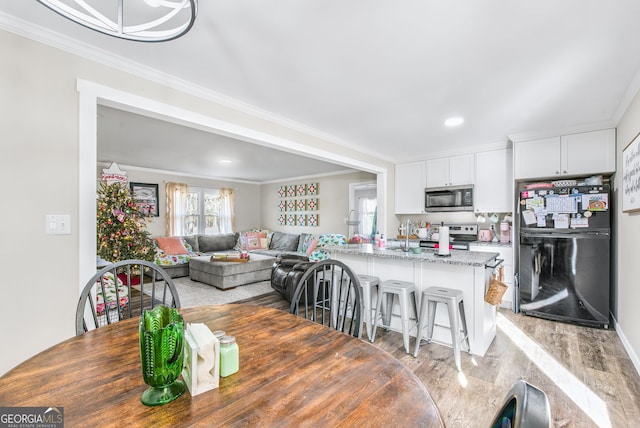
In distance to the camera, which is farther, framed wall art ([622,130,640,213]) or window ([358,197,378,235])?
window ([358,197,378,235])

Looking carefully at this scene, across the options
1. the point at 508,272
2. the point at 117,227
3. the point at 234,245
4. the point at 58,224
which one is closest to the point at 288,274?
the point at 117,227

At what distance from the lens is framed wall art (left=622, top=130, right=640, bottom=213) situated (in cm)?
239

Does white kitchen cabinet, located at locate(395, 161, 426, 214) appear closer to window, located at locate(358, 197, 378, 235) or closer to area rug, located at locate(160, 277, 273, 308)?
window, located at locate(358, 197, 378, 235)

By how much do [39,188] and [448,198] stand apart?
4.74 meters

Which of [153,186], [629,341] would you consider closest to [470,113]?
[629,341]

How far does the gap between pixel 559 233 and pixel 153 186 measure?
7.16m

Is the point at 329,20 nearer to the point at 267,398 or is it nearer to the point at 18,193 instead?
the point at 267,398

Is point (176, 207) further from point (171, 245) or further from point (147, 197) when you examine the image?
point (171, 245)

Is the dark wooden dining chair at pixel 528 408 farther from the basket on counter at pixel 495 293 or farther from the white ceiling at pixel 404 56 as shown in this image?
the basket on counter at pixel 495 293

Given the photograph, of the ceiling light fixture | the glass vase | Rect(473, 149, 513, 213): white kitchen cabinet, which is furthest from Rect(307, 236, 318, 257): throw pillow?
the glass vase

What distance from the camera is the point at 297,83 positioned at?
246cm

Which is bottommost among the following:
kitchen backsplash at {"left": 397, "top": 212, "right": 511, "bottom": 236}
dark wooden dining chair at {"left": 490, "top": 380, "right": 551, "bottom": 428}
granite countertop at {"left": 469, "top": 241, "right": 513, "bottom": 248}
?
granite countertop at {"left": 469, "top": 241, "right": 513, "bottom": 248}

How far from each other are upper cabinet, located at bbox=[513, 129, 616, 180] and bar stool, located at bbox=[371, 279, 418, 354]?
7.91ft

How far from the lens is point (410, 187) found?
17.1 ft
